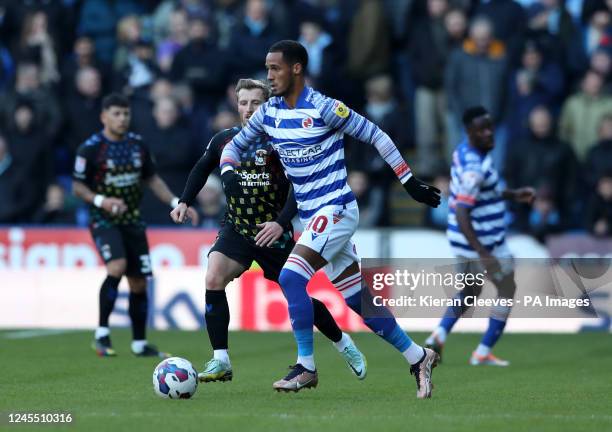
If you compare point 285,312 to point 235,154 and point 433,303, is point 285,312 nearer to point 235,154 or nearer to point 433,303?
point 433,303

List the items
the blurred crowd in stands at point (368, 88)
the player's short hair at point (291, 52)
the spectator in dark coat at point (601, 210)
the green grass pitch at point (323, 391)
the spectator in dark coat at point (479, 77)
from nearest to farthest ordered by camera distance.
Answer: the green grass pitch at point (323, 391) → the player's short hair at point (291, 52) → the spectator in dark coat at point (601, 210) → the blurred crowd in stands at point (368, 88) → the spectator in dark coat at point (479, 77)

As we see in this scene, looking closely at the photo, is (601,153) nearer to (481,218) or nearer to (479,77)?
(479,77)

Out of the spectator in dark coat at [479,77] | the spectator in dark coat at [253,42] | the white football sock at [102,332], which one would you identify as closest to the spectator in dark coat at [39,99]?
the spectator in dark coat at [253,42]

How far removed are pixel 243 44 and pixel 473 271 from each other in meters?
7.31

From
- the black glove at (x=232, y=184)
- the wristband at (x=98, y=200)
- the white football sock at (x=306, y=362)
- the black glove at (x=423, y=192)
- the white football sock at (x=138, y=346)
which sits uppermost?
the black glove at (x=423, y=192)

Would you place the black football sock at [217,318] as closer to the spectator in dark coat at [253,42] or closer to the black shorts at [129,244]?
the black shorts at [129,244]

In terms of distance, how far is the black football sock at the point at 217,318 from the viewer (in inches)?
377

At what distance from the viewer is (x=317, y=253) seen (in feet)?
28.9

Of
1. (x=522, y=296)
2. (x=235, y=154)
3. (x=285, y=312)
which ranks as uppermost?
(x=235, y=154)

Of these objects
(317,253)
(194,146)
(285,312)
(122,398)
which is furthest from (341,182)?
(194,146)

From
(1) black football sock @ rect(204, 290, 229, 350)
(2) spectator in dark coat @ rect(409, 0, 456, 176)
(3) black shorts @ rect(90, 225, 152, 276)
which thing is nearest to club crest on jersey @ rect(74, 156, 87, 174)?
(3) black shorts @ rect(90, 225, 152, 276)

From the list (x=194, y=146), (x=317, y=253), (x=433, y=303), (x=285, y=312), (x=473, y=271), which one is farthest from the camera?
(x=194, y=146)

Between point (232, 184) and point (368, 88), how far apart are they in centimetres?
905

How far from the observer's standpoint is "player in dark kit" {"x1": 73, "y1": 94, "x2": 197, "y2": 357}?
12.6 m
